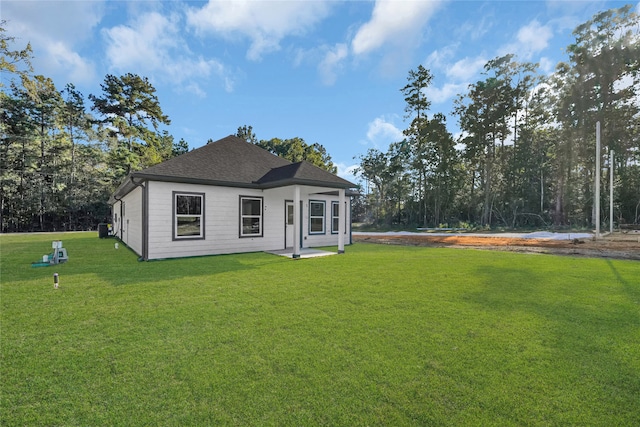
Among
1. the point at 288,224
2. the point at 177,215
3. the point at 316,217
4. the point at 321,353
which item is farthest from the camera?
the point at 316,217

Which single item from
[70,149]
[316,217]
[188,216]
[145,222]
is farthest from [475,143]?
[70,149]

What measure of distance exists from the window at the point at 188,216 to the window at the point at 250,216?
1351 millimetres

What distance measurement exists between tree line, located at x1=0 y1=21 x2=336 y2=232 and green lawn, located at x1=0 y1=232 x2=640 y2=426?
23.9 m

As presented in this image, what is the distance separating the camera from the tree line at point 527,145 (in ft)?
65.9

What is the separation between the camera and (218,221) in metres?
9.38

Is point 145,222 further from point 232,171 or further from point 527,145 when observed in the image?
point 527,145

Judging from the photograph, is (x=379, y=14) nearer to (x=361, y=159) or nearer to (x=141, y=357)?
(x=141, y=357)

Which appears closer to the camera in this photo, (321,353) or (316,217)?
(321,353)

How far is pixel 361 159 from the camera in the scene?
3334 cm

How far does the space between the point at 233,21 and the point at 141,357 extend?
11228mm

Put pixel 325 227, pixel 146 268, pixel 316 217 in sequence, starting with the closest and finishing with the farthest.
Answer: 1. pixel 146 268
2. pixel 316 217
3. pixel 325 227

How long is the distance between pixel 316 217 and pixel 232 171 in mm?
3901

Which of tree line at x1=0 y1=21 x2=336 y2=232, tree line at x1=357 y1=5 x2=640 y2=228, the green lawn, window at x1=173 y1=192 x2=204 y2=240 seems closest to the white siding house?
window at x1=173 y1=192 x2=204 y2=240

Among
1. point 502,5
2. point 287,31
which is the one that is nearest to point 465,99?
point 502,5
